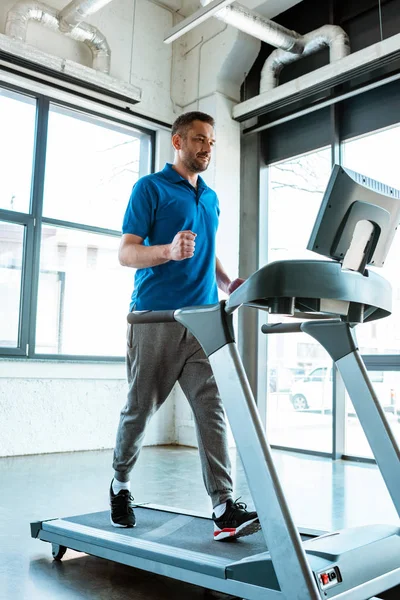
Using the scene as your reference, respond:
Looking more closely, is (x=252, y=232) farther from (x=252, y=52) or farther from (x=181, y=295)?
(x=181, y=295)

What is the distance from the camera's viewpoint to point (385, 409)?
4609 millimetres

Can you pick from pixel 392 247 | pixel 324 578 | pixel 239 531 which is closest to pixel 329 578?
pixel 324 578

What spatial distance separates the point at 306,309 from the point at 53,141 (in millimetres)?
4181

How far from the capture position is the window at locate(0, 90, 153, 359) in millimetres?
5008

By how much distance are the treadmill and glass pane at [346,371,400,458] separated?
2.74 metres

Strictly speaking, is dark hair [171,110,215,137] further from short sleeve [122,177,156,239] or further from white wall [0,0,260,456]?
white wall [0,0,260,456]

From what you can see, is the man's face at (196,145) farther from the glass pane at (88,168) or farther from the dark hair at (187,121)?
the glass pane at (88,168)

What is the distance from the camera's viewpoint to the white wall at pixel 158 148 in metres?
4.91

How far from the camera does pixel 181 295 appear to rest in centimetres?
222

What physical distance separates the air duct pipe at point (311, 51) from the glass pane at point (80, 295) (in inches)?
77.0

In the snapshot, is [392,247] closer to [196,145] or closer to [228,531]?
[196,145]

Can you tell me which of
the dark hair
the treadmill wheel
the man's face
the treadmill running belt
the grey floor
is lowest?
the grey floor

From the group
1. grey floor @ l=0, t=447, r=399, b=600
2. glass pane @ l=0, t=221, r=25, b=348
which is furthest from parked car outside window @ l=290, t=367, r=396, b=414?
glass pane @ l=0, t=221, r=25, b=348

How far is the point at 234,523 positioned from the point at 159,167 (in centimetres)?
445
